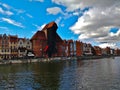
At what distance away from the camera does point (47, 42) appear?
166875 mm

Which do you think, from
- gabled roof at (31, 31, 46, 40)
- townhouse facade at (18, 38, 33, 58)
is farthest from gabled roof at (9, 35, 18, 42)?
gabled roof at (31, 31, 46, 40)

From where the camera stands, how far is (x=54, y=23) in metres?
169

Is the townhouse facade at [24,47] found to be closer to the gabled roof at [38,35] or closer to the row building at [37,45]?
the row building at [37,45]

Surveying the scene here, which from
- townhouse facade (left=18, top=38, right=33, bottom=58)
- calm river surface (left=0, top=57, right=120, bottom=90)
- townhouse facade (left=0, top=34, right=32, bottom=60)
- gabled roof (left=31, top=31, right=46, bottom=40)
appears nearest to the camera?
calm river surface (left=0, top=57, right=120, bottom=90)

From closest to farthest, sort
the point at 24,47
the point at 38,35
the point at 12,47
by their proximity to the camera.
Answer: the point at 12,47
the point at 24,47
the point at 38,35

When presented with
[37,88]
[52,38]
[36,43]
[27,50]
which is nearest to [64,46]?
[52,38]

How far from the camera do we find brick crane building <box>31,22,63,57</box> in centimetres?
15875

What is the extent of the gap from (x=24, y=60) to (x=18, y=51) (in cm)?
2587

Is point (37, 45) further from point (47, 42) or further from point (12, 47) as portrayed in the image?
point (12, 47)

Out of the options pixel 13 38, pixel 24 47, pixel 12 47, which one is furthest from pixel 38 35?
pixel 12 47

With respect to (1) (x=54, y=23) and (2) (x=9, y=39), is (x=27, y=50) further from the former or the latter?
(1) (x=54, y=23)

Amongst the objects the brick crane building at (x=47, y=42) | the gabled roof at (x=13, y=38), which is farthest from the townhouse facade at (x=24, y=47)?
the brick crane building at (x=47, y=42)

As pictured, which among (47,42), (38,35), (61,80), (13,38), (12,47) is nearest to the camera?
(61,80)

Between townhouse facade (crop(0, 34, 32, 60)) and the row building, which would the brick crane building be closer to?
the row building
